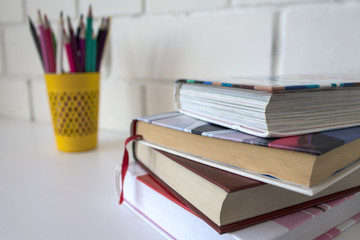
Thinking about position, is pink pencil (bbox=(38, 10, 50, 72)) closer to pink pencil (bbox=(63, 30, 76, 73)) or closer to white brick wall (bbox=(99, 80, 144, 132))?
pink pencil (bbox=(63, 30, 76, 73))

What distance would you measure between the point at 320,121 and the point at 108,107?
61cm

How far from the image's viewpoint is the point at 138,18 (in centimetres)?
75

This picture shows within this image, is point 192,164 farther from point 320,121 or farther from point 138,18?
point 138,18

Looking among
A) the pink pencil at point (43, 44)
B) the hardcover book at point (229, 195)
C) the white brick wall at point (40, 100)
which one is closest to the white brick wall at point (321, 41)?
the hardcover book at point (229, 195)

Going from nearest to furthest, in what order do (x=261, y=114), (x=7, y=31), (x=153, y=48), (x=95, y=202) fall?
(x=261, y=114)
(x=95, y=202)
(x=153, y=48)
(x=7, y=31)

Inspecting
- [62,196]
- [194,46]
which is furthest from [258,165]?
[194,46]

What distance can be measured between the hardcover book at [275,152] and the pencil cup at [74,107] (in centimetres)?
32

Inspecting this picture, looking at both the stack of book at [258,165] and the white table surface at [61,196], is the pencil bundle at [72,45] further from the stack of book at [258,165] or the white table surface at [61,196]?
the stack of book at [258,165]

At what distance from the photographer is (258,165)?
0.29 m

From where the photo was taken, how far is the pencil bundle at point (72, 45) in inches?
23.7

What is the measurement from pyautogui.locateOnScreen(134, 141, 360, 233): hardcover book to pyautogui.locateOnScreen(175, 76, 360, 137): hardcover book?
0.05 m

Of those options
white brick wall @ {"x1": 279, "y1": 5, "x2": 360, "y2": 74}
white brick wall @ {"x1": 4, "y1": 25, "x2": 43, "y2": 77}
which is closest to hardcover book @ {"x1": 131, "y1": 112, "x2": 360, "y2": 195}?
white brick wall @ {"x1": 279, "y1": 5, "x2": 360, "y2": 74}

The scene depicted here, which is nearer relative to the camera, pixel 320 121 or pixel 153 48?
pixel 320 121

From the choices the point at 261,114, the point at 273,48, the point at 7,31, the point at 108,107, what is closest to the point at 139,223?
the point at 261,114
